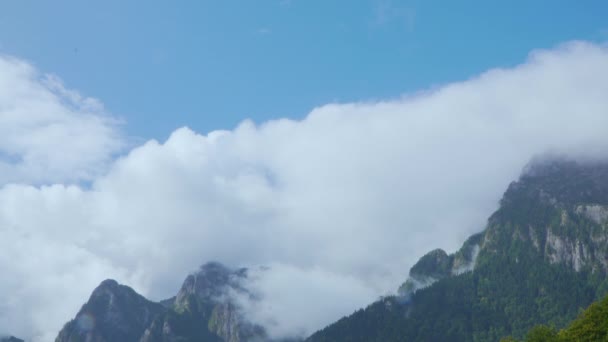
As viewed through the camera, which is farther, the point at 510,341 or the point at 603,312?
the point at 510,341

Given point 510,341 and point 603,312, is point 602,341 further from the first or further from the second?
point 510,341

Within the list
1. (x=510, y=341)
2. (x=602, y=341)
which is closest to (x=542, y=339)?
(x=510, y=341)

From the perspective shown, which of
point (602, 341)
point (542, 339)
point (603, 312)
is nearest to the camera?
point (602, 341)

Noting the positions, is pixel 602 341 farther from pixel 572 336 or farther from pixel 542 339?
pixel 542 339

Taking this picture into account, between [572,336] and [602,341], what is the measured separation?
38.4 feet

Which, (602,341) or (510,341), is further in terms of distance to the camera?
(510,341)

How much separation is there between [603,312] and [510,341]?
2668 cm

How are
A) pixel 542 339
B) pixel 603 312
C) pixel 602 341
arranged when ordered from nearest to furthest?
pixel 602 341 → pixel 603 312 → pixel 542 339

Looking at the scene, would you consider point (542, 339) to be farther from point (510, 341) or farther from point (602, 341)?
point (602, 341)

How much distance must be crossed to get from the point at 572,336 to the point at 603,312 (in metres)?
9.42

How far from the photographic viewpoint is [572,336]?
15900 centimetres

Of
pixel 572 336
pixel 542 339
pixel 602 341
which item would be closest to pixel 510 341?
pixel 542 339

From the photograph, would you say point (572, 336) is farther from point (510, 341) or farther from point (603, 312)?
point (510, 341)

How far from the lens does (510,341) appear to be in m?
176
